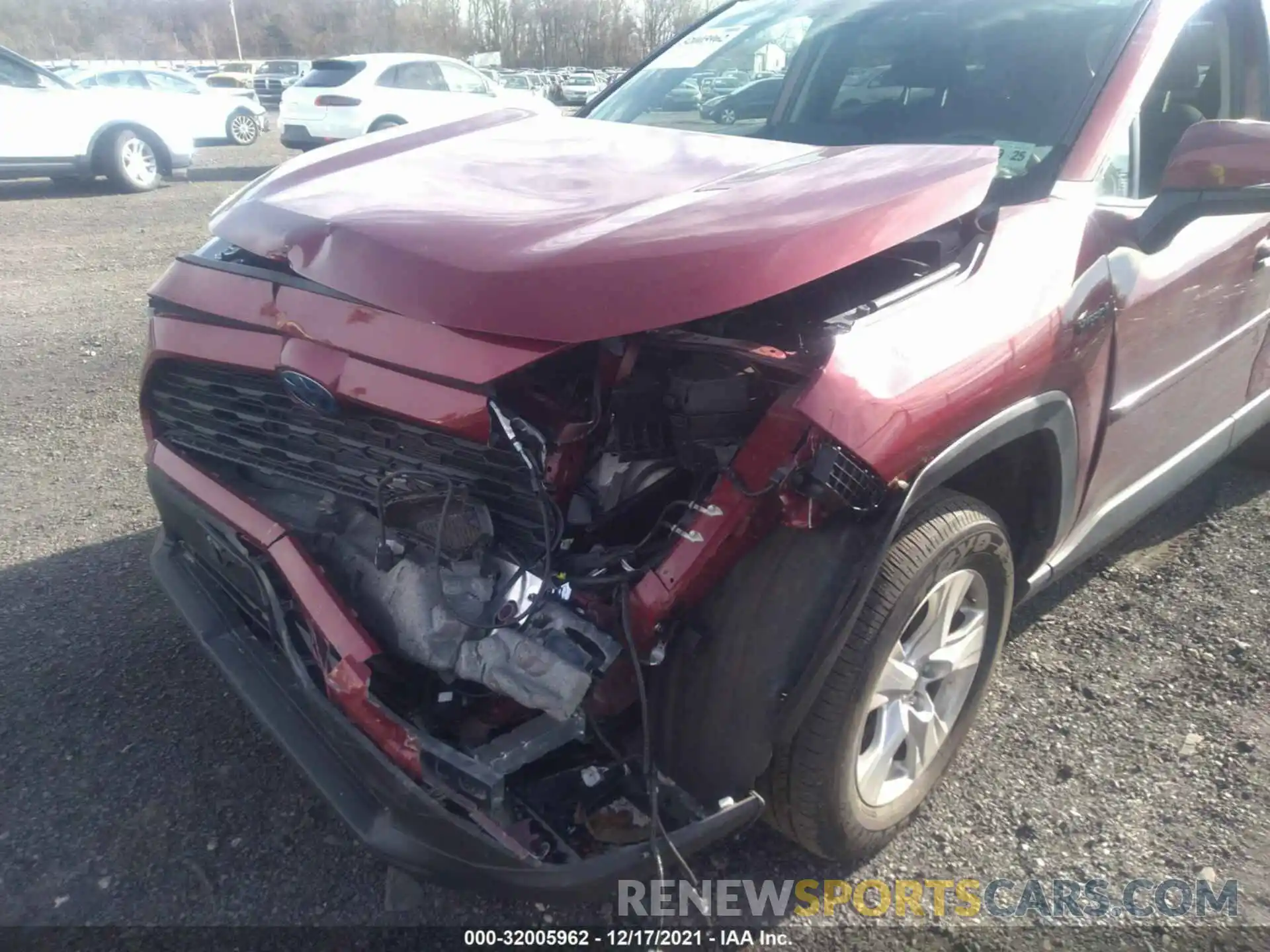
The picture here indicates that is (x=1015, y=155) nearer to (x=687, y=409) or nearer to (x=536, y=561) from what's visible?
(x=687, y=409)

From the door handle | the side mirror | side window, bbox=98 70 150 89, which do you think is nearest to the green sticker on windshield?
the side mirror

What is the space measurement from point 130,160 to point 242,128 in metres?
5.81

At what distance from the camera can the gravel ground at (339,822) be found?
85.4 inches

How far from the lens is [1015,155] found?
8.16ft

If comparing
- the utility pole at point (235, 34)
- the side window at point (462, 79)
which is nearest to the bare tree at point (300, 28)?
the utility pole at point (235, 34)

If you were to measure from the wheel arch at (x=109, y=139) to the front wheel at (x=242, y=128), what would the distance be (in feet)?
15.3

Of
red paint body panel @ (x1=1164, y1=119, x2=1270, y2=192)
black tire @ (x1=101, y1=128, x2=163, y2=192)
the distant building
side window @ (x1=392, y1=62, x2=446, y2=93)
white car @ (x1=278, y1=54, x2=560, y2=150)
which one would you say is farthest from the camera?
side window @ (x1=392, y1=62, x2=446, y2=93)

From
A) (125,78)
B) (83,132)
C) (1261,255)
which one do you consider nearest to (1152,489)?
(1261,255)

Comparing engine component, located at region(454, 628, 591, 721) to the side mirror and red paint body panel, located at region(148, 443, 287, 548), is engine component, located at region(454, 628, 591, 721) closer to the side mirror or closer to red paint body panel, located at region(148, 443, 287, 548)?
red paint body panel, located at region(148, 443, 287, 548)

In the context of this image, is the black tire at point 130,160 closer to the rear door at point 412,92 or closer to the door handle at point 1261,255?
the rear door at point 412,92

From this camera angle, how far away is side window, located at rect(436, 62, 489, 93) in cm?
1416

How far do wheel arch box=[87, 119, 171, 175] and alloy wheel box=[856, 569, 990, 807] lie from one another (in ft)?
37.4

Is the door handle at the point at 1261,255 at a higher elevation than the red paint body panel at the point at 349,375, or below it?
higher

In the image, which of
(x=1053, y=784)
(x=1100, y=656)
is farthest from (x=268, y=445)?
(x=1100, y=656)
